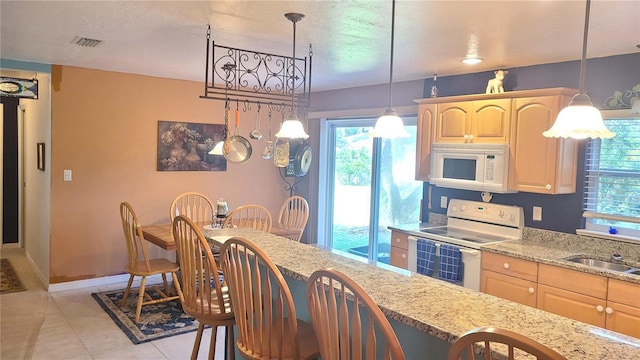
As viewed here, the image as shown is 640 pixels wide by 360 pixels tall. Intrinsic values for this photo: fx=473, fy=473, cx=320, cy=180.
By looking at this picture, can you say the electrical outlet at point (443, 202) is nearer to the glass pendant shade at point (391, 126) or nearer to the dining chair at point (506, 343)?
the glass pendant shade at point (391, 126)

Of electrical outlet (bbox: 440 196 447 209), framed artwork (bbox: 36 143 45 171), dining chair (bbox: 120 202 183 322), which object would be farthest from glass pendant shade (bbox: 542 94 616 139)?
framed artwork (bbox: 36 143 45 171)

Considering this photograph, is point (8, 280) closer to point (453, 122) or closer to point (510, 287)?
point (453, 122)

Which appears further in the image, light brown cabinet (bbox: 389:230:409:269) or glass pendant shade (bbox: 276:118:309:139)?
light brown cabinet (bbox: 389:230:409:269)

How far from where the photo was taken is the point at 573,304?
3049 mm

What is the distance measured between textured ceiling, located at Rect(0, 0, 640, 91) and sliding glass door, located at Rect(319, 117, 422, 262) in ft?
4.42

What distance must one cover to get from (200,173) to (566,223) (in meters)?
3.87

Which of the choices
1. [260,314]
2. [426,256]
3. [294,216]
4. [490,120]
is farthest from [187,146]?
[260,314]

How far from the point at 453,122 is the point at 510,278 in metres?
1.40

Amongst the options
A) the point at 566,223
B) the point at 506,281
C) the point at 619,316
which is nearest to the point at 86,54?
the point at 506,281

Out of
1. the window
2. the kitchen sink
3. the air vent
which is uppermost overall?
the air vent

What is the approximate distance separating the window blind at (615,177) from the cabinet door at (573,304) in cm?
70

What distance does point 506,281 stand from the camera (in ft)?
11.1

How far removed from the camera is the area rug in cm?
372

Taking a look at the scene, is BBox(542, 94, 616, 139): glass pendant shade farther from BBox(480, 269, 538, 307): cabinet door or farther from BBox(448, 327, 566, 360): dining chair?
BBox(480, 269, 538, 307): cabinet door
